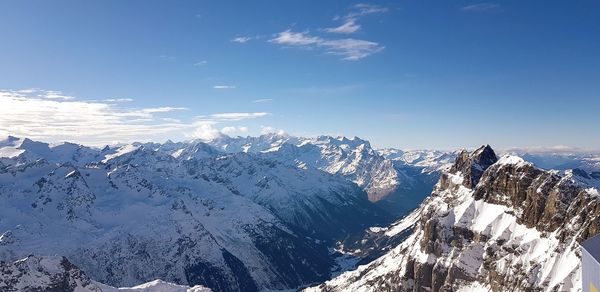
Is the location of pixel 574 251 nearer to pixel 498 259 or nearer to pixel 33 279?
pixel 498 259

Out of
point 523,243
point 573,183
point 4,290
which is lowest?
point 4,290

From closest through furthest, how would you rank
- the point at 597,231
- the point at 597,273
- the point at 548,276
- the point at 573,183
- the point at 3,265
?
the point at 597,273 < the point at 597,231 < the point at 548,276 < the point at 573,183 < the point at 3,265

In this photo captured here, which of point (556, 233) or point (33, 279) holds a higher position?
point (556, 233)

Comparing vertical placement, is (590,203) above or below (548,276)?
above

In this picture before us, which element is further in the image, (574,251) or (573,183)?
(573,183)

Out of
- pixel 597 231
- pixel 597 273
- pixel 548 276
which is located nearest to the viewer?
pixel 597 273

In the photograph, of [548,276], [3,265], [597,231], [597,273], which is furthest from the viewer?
[3,265]

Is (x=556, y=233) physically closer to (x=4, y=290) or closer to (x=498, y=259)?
(x=498, y=259)

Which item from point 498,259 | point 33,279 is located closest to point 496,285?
point 498,259

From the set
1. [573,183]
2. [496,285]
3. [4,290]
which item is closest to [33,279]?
[4,290]
